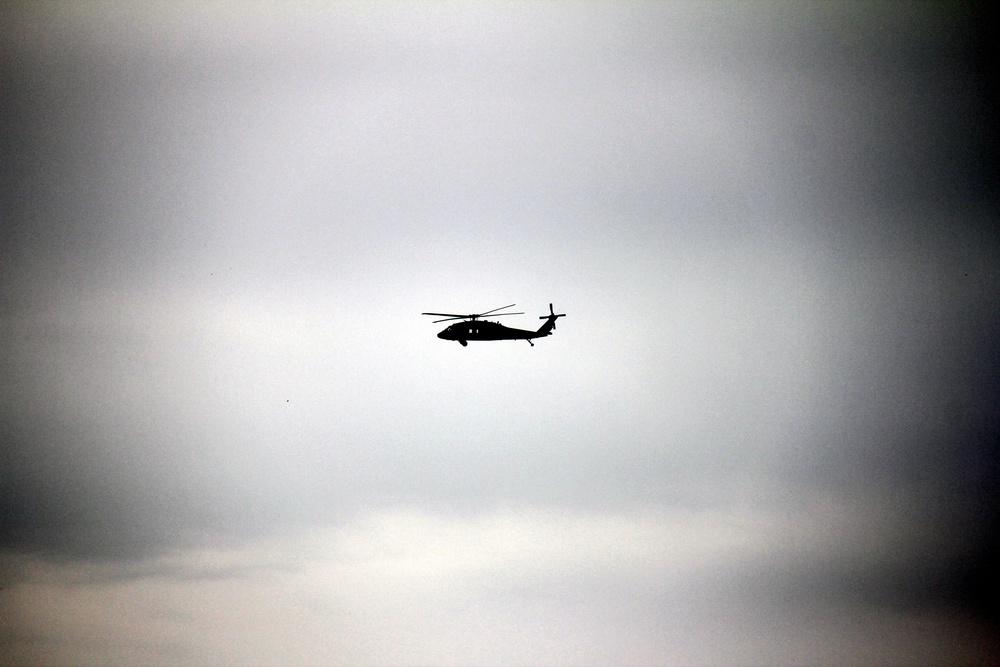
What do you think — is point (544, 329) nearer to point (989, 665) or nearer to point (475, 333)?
point (475, 333)

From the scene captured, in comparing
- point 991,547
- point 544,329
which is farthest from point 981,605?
point 544,329

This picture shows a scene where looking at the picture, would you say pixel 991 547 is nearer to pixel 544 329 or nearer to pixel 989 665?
pixel 989 665

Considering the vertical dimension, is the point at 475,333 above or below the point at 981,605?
above

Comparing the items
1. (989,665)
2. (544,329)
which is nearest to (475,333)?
(544,329)

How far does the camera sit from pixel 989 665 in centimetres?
11062

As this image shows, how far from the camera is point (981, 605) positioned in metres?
117

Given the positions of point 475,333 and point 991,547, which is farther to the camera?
point 991,547

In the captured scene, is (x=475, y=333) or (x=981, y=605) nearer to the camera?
(x=475, y=333)

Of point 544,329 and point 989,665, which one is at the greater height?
point 544,329

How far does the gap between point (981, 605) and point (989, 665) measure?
26.1ft

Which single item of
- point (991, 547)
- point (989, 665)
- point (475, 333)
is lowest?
point (989, 665)

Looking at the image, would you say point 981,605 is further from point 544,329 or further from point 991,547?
point 544,329

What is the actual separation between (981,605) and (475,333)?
75.2 m

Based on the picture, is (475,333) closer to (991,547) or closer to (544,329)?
(544,329)
